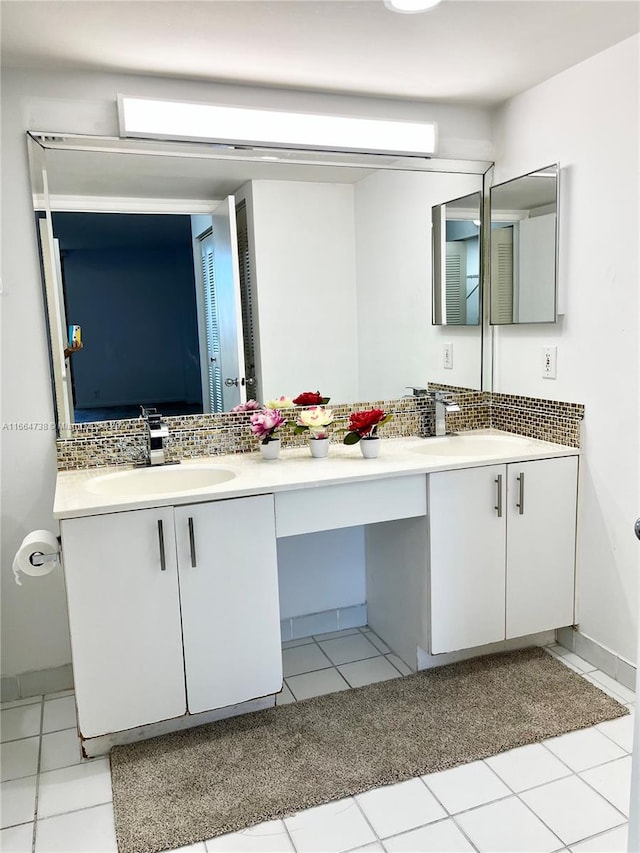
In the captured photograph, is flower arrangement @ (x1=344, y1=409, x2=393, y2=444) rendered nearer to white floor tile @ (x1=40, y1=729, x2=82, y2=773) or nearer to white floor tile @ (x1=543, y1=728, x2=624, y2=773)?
white floor tile @ (x1=543, y1=728, x2=624, y2=773)

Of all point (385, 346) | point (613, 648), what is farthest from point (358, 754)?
point (385, 346)

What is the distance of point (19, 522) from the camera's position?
2.22 meters

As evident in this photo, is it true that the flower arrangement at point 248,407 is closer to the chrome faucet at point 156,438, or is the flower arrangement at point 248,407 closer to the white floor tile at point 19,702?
the chrome faucet at point 156,438

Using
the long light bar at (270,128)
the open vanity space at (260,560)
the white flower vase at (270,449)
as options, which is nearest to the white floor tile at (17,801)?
the open vanity space at (260,560)

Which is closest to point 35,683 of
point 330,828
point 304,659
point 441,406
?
point 304,659

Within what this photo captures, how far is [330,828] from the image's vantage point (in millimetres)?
1637

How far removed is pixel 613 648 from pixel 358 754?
0.99m

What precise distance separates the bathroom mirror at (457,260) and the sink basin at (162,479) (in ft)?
3.67

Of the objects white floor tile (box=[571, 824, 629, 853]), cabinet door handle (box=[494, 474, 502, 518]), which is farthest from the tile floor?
cabinet door handle (box=[494, 474, 502, 518])

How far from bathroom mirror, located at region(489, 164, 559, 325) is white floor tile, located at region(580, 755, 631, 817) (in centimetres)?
143

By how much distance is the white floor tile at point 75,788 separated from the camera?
5.77 ft

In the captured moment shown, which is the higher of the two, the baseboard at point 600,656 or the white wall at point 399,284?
the white wall at point 399,284

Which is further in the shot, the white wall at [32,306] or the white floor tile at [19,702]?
the white floor tile at [19,702]

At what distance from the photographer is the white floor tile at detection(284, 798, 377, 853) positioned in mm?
1588
